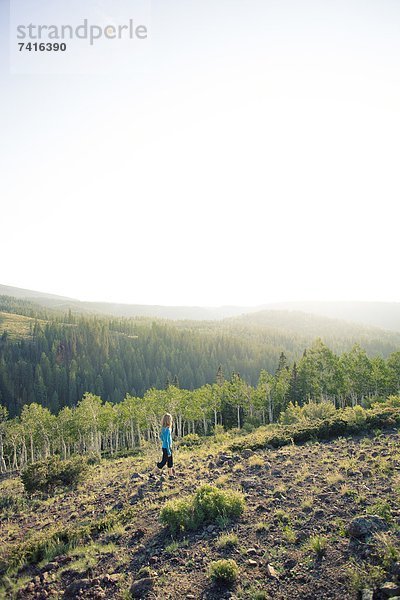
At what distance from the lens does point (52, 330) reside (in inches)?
6693

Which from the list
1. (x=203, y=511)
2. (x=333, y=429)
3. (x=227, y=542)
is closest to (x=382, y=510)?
(x=227, y=542)

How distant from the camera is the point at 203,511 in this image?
10906 mm

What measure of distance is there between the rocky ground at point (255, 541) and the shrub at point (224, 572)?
0.17 metres

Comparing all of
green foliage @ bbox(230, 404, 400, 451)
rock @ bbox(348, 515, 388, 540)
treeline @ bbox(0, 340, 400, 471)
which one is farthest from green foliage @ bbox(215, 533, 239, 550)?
treeline @ bbox(0, 340, 400, 471)

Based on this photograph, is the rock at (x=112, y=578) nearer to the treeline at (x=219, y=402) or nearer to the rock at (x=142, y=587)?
the rock at (x=142, y=587)

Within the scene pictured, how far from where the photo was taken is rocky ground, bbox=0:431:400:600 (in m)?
7.32

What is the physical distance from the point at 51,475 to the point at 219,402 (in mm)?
49709

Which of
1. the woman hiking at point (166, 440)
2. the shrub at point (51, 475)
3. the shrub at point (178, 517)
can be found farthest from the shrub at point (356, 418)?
the shrub at point (51, 475)

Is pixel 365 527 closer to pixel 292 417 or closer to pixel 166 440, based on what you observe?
pixel 166 440

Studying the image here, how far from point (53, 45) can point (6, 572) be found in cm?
3488

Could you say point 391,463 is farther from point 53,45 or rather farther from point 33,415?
point 33,415

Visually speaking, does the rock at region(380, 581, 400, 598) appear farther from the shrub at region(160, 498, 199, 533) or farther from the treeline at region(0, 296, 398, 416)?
the treeline at region(0, 296, 398, 416)

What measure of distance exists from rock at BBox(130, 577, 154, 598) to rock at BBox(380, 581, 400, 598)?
474 centimetres

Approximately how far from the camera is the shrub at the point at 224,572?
7648 millimetres
